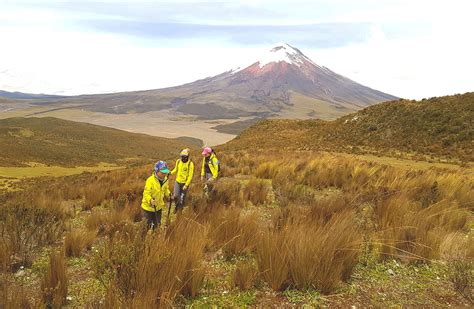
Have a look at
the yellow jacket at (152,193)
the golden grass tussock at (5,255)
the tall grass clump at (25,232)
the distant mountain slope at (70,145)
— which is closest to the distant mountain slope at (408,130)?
the yellow jacket at (152,193)

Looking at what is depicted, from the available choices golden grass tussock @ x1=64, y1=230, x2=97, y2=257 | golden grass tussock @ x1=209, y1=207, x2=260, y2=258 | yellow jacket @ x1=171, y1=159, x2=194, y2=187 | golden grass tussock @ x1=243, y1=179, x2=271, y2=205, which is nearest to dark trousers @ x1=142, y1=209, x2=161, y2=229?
golden grass tussock @ x1=64, y1=230, x2=97, y2=257

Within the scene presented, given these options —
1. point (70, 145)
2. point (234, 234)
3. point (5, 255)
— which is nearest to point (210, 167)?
point (234, 234)

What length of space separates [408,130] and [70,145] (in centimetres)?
8868

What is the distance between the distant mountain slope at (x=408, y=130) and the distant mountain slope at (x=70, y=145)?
52.2m

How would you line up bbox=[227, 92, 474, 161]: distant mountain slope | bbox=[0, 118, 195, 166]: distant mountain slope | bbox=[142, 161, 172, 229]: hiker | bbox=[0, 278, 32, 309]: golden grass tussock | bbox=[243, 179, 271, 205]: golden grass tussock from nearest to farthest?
bbox=[0, 278, 32, 309]: golden grass tussock
bbox=[142, 161, 172, 229]: hiker
bbox=[243, 179, 271, 205]: golden grass tussock
bbox=[227, 92, 474, 161]: distant mountain slope
bbox=[0, 118, 195, 166]: distant mountain slope

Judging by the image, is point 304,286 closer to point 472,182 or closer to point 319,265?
point 319,265

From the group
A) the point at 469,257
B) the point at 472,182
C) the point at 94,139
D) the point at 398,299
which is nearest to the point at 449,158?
the point at 472,182

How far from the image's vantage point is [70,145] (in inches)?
3856

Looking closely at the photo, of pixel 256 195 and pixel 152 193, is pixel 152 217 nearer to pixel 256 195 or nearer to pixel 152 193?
pixel 152 193

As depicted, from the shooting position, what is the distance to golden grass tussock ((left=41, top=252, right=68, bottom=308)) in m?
3.61

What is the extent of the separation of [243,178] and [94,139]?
107045 mm

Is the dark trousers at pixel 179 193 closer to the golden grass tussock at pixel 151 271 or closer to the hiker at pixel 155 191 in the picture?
the hiker at pixel 155 191

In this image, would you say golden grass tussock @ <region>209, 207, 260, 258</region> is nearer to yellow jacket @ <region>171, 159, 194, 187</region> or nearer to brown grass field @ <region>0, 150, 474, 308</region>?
brown grass field @ <region>0, 150, 474, 308</region>

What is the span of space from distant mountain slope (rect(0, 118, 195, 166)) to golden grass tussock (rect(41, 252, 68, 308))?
67488 mm
